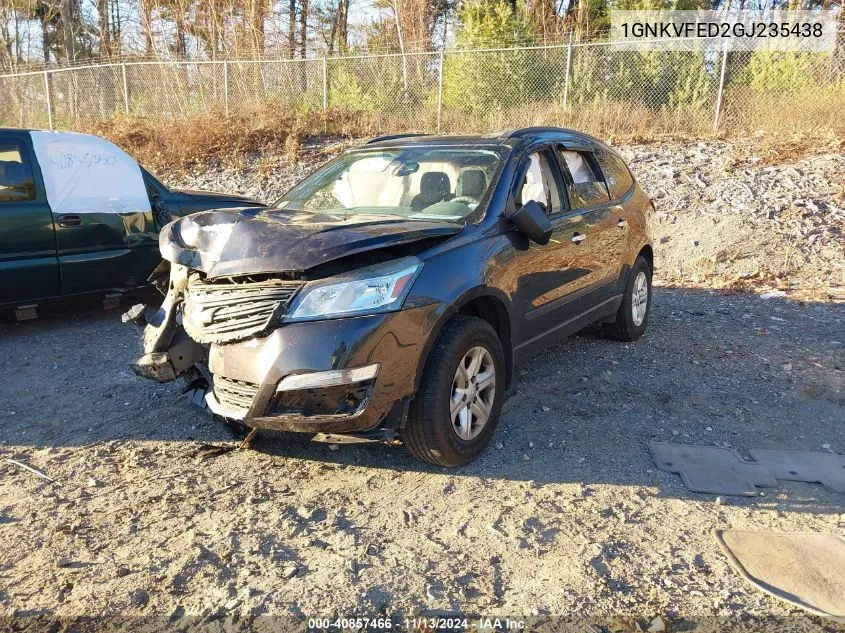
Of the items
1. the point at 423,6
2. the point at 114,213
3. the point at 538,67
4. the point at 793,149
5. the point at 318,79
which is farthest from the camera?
the point at 423,6

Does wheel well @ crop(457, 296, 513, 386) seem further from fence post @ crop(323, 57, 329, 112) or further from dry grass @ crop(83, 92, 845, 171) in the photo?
fence post @ crop(323, 57, 329, 112)

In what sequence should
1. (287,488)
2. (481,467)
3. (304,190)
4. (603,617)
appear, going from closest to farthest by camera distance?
(603,617), (287,488), (481,467), (304,190)

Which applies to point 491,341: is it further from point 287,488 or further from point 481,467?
point 287,488

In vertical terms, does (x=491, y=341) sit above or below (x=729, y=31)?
below

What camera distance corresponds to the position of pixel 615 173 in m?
6.09

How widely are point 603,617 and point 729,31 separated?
15.4 m

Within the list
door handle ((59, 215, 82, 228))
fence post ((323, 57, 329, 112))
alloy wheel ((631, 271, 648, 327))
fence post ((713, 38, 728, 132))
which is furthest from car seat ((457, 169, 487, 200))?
fence post ((323, 57, 329, 112))

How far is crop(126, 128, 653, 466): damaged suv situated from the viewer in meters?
3.29

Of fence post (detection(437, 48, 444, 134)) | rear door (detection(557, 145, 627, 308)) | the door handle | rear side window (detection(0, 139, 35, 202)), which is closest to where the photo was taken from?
rear door (detection(557, 145, 627, 308))

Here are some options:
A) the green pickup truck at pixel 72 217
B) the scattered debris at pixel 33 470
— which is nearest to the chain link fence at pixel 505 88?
the green pickup truck at pixel 72 217

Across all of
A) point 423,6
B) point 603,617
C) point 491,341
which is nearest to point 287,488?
point 491,341

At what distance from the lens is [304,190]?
5055 millimetres

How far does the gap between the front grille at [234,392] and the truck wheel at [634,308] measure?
12.0 ft

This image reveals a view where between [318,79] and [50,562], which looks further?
[318,79]
